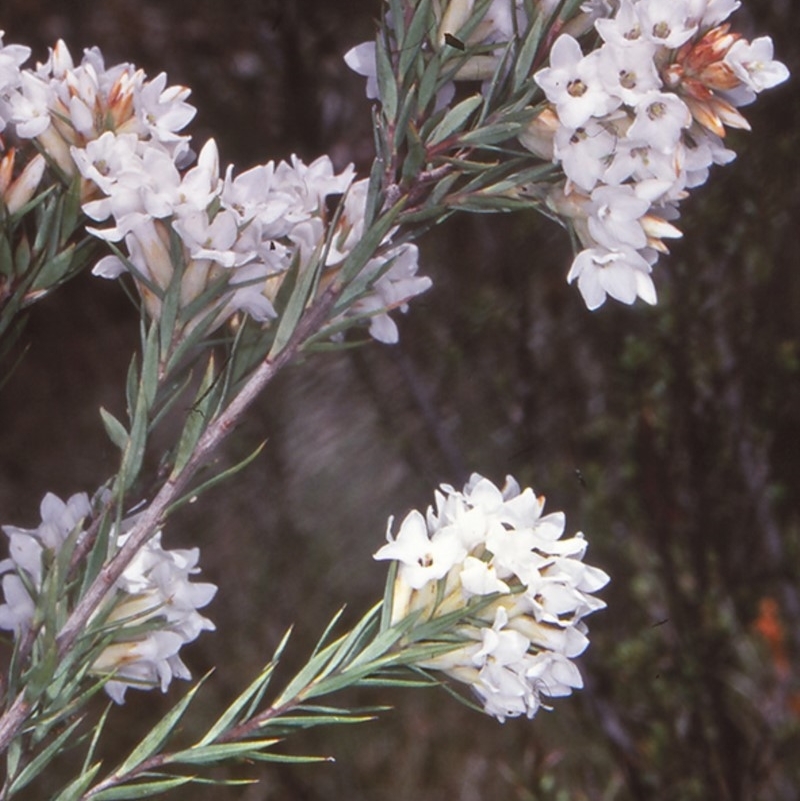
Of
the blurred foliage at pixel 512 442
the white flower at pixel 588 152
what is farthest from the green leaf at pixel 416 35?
the blurred foliage at pixel 512 442

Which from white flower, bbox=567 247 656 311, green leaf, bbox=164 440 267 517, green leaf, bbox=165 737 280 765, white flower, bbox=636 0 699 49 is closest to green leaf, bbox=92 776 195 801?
green leaf, bbox=165 737 280 765

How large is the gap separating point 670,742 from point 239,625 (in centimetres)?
136

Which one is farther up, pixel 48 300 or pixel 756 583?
pixel 48 300

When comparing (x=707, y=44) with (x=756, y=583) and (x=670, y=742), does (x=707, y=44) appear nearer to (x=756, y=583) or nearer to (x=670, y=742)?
(x=670, y=742)

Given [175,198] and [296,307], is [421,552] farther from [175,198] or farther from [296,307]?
[175,198]

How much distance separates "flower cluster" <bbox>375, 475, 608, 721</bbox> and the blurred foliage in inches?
33.6

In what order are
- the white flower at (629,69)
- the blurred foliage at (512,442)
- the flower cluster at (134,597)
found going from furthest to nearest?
the blurred foliage at (512,442), the flower cluster at (134,597), the white flower at (629,69)

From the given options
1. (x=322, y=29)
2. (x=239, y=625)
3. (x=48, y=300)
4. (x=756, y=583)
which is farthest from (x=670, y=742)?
(x=48, y=300)

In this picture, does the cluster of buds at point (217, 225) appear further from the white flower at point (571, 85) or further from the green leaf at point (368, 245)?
the white flower at point (571, 85)

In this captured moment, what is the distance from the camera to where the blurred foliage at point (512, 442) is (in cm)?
200

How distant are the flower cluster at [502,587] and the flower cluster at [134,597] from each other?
177 millimetres

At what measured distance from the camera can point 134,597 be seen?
839 mm

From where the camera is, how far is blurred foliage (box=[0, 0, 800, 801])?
6.55 ft

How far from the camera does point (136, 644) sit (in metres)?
0.82
